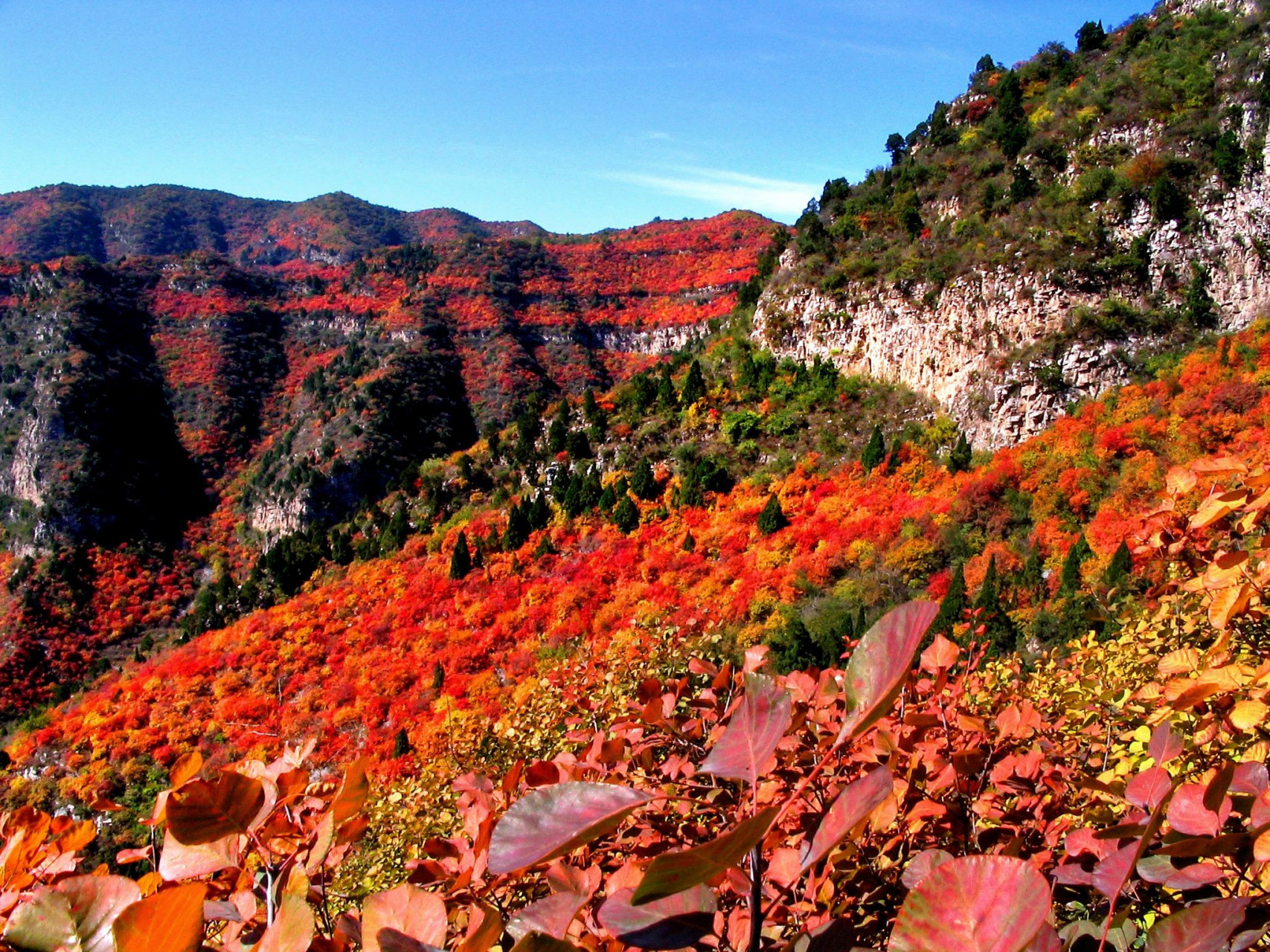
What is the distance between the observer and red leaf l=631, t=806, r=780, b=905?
0.42 meters

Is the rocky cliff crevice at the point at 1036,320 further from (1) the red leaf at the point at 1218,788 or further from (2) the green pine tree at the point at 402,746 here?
(1) the red leaf at the point at 1218,788

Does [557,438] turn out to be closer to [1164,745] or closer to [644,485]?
[644,485]

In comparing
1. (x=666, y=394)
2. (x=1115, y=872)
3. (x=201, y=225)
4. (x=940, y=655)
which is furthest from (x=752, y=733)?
(x=201, y=225)

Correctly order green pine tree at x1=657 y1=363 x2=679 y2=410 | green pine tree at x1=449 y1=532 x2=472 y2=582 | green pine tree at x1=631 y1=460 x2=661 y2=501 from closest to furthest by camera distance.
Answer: green pine tree at x1=631 y1=460 x2=661 y2=501
green pine tree at x1=449 y1=532 x2=472 y2=582
green pine tree at x1=657 y1=363 x2=679 y2=410

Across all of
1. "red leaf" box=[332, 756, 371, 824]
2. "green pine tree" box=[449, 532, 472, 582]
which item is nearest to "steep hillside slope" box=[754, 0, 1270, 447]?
"green pine tree" box=[449, 532, 472, 582]

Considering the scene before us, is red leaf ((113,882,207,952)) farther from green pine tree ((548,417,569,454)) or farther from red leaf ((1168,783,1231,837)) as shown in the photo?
green pine tree ((548,417,569,454))

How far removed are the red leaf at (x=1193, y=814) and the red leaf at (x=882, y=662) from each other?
0.45 meters

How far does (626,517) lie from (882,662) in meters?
20.5

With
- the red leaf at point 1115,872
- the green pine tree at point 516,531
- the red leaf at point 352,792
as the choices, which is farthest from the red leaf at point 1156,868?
the green pine tree at point 516,531

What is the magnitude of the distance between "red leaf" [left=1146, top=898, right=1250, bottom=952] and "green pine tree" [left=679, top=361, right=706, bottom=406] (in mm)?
24006

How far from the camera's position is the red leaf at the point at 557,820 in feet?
1.55

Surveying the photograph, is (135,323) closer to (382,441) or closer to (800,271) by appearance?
(382,441)

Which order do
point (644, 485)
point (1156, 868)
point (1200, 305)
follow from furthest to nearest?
point (644, 485)
point (1200, 305)
point (1156, 868)

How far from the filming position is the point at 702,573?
18.5 m
